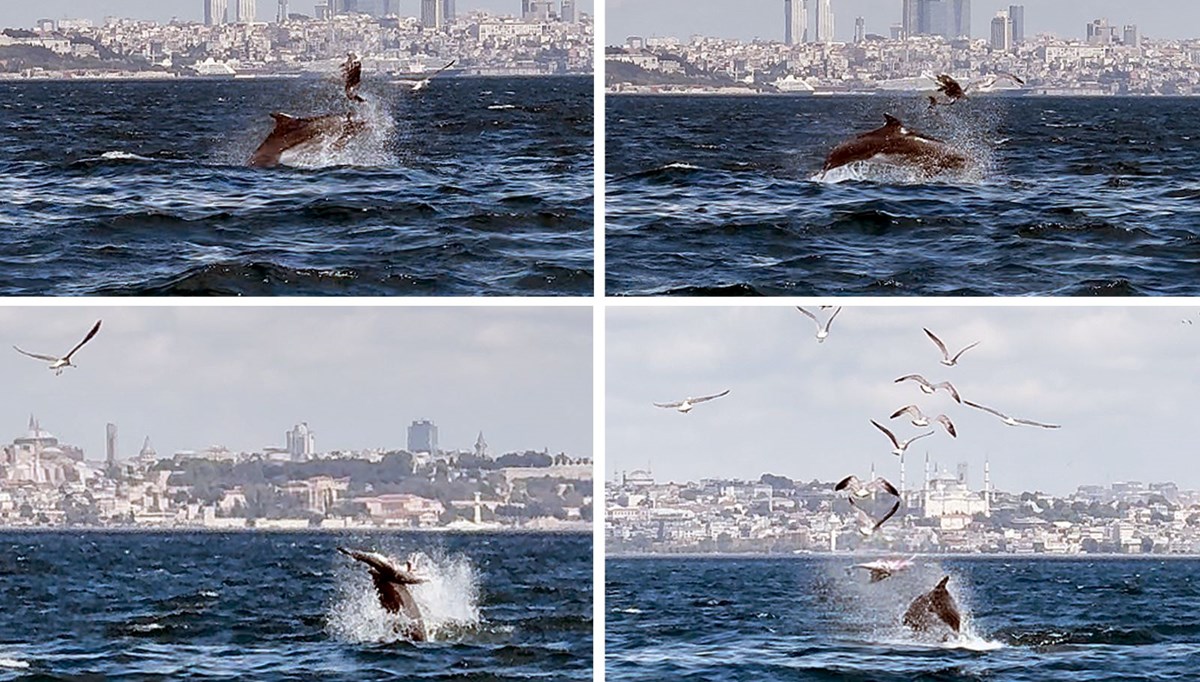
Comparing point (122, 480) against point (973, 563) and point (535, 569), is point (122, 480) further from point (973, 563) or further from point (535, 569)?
point (973, 563)

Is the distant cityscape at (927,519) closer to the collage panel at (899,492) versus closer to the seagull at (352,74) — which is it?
the collage panel at (899,492)

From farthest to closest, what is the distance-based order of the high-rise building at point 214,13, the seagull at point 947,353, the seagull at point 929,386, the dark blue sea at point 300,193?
the high-rise building at point 214,13, the seagull at point 929,386, the seagull at point 947,353, the dark blue sea at point 300,193

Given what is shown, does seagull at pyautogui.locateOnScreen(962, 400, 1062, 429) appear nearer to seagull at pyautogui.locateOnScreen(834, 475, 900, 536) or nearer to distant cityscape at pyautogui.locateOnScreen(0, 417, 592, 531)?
seagull at pyautogui.locateOnScreen(834, 475, 900, 536)

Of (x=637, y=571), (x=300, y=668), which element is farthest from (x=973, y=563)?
(x=300, y=668)

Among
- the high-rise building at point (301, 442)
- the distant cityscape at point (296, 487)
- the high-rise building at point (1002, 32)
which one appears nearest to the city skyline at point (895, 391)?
the distant cityscape at point (296, 487)

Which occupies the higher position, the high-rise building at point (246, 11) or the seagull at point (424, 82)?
the high-rise building at point (246, 11)

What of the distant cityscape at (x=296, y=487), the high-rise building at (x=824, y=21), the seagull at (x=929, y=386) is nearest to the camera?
the seagull at (x=929, y=386)
